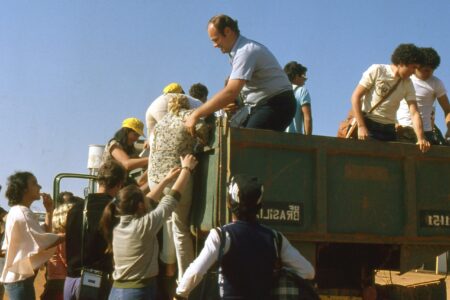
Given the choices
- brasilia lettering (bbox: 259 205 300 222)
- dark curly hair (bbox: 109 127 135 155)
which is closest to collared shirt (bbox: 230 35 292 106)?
brasilia lettering (bbox: 259 205 300 222)

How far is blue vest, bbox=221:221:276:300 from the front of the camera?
4.26 metres

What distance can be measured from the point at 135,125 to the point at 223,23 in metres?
1.68

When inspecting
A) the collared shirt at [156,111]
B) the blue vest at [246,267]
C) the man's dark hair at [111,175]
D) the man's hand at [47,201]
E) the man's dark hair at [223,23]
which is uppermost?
the man's dark hair at [223,23]

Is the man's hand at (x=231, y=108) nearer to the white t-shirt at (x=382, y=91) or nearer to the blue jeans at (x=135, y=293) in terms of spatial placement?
the white t-shirt at (x=382, y=91)

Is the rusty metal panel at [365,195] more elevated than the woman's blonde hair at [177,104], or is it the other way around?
the woman's blonde hair at [177,104]

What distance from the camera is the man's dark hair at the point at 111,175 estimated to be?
5.66 meters

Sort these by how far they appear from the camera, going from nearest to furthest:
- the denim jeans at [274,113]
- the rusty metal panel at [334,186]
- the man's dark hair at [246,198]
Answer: the man's dark hair at [246,198], the rusty metal panel at [334,186], the denim jeans at [274,113]

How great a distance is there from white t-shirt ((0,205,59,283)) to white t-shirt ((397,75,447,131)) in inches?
126

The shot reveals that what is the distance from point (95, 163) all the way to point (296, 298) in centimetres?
652

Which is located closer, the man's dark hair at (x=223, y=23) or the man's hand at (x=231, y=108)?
the man's dark hair at (x=223, y=23)

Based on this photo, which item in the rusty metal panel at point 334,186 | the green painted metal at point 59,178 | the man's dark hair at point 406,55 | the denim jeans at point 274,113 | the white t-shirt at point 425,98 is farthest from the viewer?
the green painted metal at point 59,178

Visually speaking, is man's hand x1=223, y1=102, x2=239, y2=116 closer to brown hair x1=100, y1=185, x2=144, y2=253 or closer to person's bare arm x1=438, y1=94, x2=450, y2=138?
brown hair x1=100, y1=185, x2=144, y2=253

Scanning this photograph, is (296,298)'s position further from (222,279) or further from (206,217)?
(206,217)

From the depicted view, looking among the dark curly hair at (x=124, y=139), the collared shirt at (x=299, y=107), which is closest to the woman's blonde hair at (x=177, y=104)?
the dark curly hair at (x=124, y=139)
